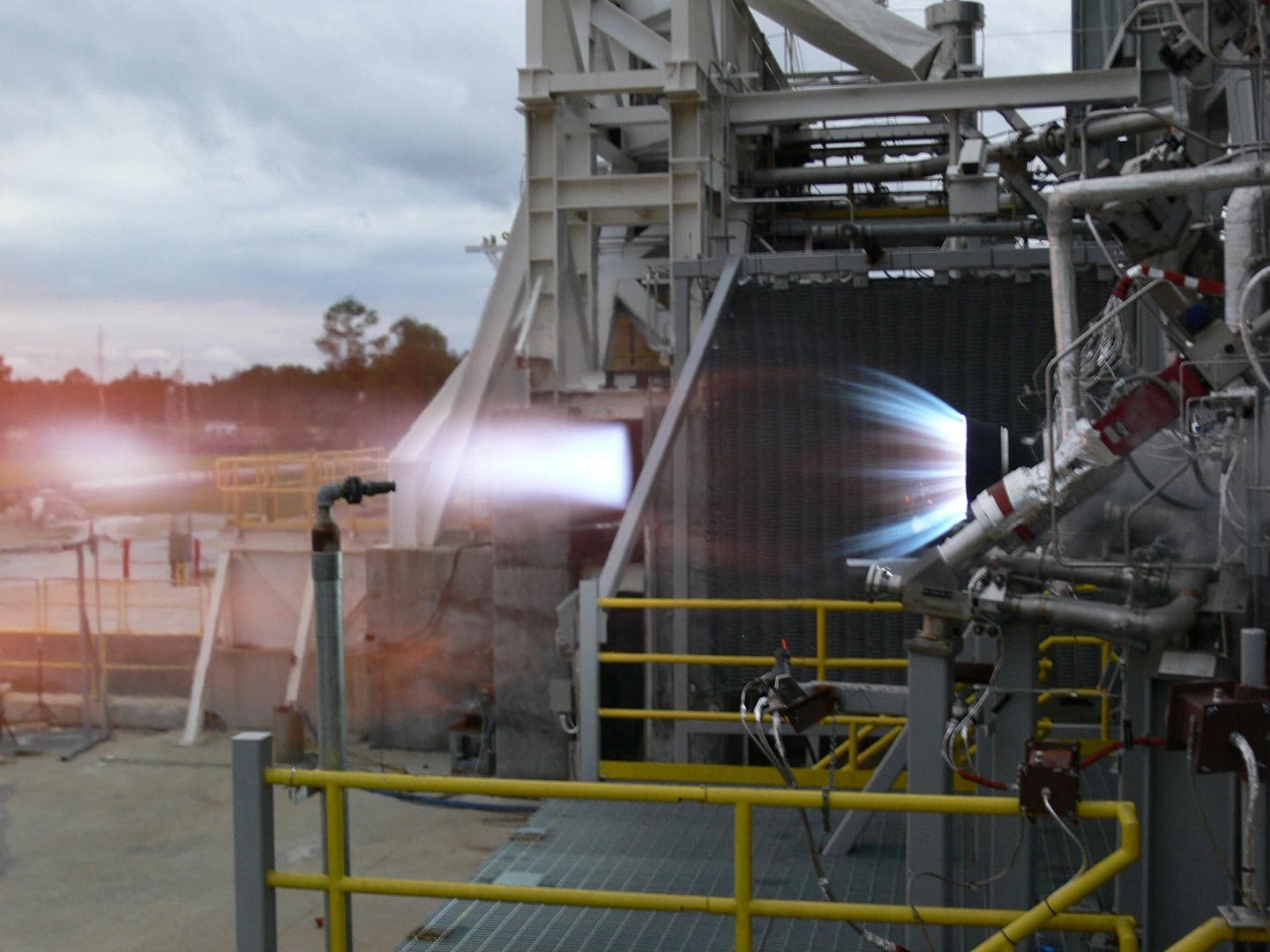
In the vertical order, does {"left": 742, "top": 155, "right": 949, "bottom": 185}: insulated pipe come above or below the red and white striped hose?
above

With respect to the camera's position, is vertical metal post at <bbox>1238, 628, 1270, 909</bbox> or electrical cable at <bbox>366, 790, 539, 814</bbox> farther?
electrical cable at <bbox>366, 790, 539, 814</bbox>

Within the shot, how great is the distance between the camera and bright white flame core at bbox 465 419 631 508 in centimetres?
1184

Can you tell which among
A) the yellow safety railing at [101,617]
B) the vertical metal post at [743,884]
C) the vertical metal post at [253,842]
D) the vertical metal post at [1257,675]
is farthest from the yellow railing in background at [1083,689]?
the yellow safety railing at [101,617]

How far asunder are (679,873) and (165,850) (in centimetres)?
667

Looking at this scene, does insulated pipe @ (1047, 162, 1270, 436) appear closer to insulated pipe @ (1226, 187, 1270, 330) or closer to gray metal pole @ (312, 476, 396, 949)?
insulated pipe @ (1226, 187, 1270, 330)

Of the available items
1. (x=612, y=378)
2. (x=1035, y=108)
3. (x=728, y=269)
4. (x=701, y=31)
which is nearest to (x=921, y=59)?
(x=1035, y=108)

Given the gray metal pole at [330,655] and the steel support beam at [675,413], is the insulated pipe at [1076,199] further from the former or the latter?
the steel support beam at [675,413]

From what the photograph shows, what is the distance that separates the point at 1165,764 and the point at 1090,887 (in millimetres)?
1143

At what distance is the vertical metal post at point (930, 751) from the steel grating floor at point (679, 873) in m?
0.34

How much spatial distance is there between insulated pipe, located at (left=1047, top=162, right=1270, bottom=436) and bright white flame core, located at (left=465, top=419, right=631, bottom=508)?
7.57 meters

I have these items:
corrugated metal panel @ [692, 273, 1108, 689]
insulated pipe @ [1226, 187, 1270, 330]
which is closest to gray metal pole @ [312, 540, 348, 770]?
insulated pipe @ [1226, 187, 1270, 330]

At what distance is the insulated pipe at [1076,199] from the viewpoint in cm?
429

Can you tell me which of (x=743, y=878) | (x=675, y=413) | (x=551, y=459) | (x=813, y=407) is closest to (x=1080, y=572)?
(x=743, y=878)

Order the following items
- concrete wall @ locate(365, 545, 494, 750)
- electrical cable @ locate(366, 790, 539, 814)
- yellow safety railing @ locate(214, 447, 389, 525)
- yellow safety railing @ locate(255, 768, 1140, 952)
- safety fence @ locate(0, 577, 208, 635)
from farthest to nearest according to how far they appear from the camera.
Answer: safety fence @ locate(0, 577, 208, 635) < yellow safety railing @ locate(214, 447, 389, 525) < concrete wall @ locate(365, 545, 494, 750) < electrical cable @ locate(366, 790, 539, 814) < yellow safety railing @ locate(255, 768, 1140, 952)
